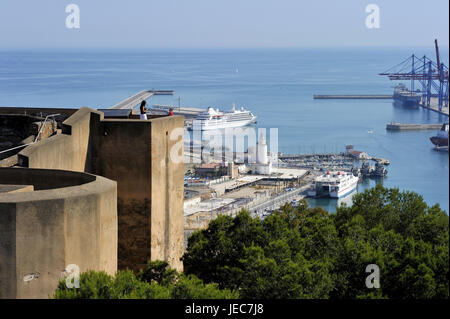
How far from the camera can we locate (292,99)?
60812 mm

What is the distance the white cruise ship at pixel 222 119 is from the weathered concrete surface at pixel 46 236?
4753 centimetres

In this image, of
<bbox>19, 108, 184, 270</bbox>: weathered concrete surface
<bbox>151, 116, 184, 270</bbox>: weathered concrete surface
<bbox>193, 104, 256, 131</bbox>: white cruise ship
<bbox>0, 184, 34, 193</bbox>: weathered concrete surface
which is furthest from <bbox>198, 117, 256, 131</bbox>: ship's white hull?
<bbox>0, 184, 34, 193</bbox>: weathered concrete surface

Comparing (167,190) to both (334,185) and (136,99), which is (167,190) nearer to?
(334,185)

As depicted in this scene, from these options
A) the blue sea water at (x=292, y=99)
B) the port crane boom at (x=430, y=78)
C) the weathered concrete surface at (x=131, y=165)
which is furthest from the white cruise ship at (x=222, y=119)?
the weathered concrete surface at (x=131, y=165)

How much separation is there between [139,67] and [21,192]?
8517 cm

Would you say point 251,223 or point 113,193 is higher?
point 113,193

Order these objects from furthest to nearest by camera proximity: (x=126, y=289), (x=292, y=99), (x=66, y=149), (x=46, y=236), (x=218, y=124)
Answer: (x=292, y=99), (x=218, y=124), (x=66, y=149), (x=126, y=289), (x=46, y=236)

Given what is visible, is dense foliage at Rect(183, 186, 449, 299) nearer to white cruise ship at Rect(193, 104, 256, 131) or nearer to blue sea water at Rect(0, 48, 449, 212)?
blue sea water at Rect(0, 48, 449, 212)

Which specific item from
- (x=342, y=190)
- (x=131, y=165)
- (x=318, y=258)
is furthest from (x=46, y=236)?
(x=342, y=190)

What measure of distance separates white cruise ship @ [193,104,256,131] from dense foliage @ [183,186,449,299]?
44440 millimetres

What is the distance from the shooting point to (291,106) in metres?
57.2

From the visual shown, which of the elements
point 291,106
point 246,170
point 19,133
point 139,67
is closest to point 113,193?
point 19,133

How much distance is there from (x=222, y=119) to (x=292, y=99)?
30.2ft
